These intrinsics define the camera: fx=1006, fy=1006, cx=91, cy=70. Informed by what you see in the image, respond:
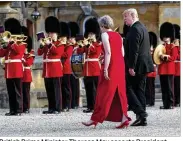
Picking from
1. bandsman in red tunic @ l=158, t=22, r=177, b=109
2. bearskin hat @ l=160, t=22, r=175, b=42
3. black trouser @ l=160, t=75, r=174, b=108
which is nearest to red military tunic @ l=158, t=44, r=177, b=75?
bandsman in red tunic @ l=158, t=22, r=177, b=109

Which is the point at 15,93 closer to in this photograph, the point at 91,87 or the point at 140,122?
the point at 91,87

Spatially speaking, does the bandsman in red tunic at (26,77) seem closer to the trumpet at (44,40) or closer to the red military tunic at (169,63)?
the trumpet at (44,40)

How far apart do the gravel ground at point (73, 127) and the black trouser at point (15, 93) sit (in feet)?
0.94

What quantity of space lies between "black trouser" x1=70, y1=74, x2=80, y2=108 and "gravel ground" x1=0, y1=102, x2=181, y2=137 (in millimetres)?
2264

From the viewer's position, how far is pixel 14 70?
1536 centimetres

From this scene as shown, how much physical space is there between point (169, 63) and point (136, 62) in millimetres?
4252

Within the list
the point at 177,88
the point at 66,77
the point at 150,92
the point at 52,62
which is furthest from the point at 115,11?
the point at 52,62

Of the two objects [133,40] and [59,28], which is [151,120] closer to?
[133,40]

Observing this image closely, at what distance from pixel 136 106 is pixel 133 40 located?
2.72 ft

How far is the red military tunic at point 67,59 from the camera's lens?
54.1 feet

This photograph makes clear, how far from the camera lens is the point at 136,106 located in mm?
12617

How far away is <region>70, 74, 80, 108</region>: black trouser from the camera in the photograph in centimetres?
1764

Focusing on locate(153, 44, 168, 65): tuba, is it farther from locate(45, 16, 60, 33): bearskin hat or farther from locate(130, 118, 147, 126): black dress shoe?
locate(130, 118, 147, 126): black dress shoe

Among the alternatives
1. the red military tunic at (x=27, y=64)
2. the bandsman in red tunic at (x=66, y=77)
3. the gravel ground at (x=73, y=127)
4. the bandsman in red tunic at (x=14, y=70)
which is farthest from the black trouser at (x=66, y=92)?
the gravel ground at (x=73, y=127)
